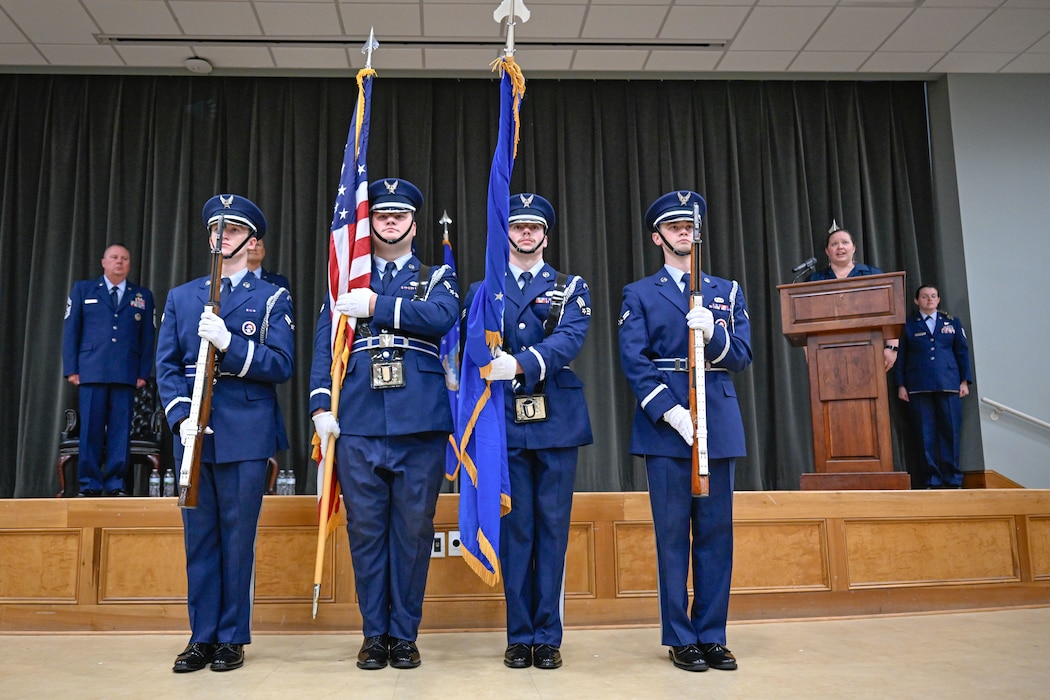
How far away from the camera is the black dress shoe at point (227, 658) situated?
2775 millimetres

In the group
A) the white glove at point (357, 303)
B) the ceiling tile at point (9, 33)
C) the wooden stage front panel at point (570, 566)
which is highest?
the ceiling tile at point (9, 33)

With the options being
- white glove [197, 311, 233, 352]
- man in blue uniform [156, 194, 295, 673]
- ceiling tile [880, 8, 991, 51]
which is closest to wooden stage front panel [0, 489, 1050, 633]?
man in blue uniform [156, 194, 295, 673]

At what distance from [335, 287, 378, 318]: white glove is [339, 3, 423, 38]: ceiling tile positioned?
3534mm

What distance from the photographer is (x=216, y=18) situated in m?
5.94

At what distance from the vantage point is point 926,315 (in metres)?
6.37

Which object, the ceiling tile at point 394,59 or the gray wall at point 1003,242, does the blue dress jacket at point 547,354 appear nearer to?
the ceiling tile at point 394,59

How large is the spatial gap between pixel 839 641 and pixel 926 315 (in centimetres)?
381

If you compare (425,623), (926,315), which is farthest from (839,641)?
(926,315)

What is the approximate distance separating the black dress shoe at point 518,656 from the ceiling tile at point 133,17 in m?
4.88

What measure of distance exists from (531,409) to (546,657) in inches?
31.7

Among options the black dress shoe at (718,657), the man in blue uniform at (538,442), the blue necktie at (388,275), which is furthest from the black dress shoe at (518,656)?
the blue necktie at (388,275)

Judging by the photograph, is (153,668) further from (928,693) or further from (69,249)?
(69,249)

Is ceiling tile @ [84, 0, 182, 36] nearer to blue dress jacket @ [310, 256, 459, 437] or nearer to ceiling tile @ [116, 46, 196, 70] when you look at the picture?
ceiling tile @ [116, 46, 196, 70]

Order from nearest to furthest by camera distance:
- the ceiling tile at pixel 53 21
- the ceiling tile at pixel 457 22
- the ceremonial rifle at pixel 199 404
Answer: the ceremonial rifle at pixel 199 404
the ceiling tile at pixel 53 21
the ceiling tile at pixel 457 22
